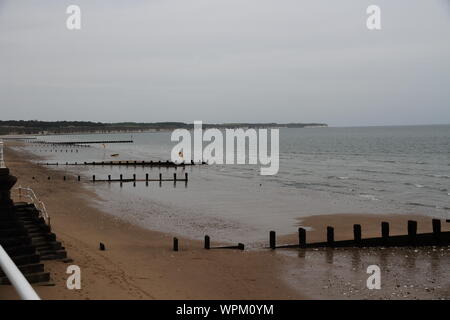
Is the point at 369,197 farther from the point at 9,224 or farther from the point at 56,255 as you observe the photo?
the point at 9,224

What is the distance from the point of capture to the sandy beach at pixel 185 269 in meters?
13.3

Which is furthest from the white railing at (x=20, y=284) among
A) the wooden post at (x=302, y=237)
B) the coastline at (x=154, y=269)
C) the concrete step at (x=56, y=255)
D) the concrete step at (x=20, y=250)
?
the wooden post at (x=302, y=237)

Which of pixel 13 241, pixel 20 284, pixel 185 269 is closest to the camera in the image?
pixel 20 284

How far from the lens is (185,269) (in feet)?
55.5

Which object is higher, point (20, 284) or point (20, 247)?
point (20, 284)

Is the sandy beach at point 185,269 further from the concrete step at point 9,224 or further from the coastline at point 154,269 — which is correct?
the concrete step at point 9,224

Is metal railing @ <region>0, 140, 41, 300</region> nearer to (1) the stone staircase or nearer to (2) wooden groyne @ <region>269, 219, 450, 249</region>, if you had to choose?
(1) the stone staircase

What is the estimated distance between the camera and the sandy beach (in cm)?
1332

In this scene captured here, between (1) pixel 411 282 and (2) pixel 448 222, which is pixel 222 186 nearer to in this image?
(2) pixel 448 222

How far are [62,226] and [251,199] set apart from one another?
66.1ft

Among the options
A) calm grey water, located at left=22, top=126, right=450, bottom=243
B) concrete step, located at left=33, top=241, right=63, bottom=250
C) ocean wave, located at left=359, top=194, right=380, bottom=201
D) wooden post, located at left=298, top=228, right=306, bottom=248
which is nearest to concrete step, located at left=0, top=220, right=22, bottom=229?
concrete step, located at left=33, top=241, right=63, bottom=250

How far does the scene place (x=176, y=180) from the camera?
185 feet

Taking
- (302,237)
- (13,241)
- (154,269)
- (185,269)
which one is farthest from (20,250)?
(302,237)
